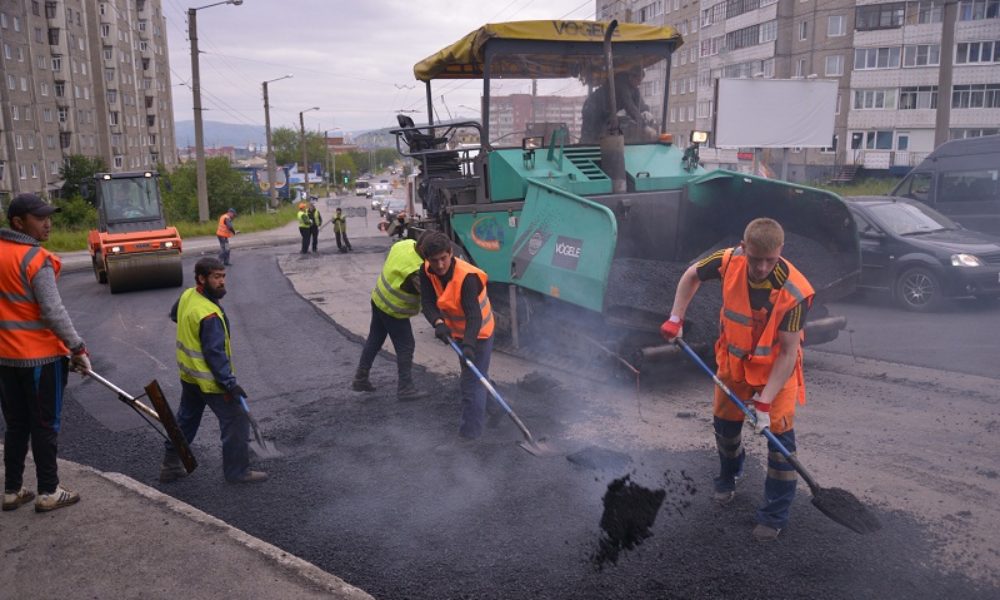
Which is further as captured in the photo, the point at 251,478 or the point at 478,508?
the point at 251,478

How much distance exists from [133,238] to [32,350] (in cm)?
1020

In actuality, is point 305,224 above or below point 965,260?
below

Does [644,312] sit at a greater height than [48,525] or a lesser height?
greater

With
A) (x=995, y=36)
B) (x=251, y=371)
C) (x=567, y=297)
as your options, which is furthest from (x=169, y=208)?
(x=995, y=36)

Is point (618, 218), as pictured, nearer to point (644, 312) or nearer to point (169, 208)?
point (644, 312)

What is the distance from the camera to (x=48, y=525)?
3982 millimetres

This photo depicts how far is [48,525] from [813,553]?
3.81 m

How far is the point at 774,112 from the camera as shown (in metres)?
18.6

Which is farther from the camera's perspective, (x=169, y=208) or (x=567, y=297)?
(x=169, y=208)

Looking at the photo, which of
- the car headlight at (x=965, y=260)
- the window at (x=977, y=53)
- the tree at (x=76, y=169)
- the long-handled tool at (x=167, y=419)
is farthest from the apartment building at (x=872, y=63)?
the long-handled tool at (x=167, y=419)

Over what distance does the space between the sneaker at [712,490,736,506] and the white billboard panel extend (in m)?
15.3

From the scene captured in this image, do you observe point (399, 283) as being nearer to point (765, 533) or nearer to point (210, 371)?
point (210, 371)

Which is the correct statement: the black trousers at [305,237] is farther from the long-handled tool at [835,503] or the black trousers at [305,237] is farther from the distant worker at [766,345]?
the long-handled tool at [835,503]

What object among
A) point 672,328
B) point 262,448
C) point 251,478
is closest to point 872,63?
point 672,328
